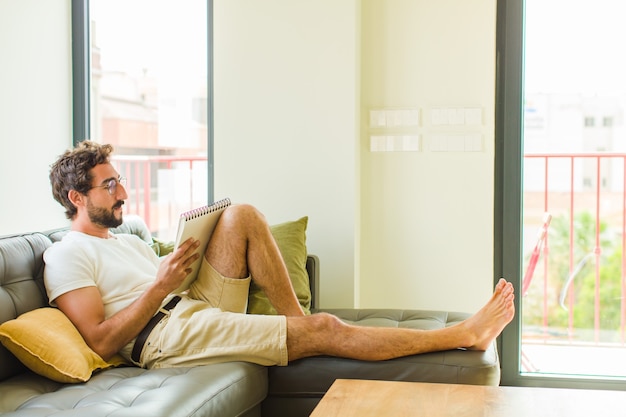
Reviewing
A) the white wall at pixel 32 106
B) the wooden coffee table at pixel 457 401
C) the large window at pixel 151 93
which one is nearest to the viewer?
the wooden coffee table at pixel 457 401

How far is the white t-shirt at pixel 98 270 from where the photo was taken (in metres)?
2.56

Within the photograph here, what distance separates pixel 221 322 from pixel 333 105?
4.56 feet

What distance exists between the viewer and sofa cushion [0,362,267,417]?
204 cm

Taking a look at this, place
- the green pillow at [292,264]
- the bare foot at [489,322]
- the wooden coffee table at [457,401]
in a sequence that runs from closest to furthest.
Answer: the wooden coffee table at [457,401]
the bare foot at [489,322]
the green pillow at [292,264]

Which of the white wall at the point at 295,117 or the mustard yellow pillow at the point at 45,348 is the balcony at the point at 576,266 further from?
the mustard yellow pillow at the point at 45,348

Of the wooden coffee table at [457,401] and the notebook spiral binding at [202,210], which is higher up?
the notebook spiral binding at [202,210]

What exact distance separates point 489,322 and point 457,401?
2.23ft

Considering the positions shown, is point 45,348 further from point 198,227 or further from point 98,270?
point 198,227

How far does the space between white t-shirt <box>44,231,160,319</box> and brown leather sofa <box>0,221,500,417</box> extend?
0.28 feet

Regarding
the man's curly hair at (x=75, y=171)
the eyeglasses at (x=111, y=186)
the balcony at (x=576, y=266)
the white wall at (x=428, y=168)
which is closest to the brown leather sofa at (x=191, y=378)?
the man's curly hair at (x=75, y=171)

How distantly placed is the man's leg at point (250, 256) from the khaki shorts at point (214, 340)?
0.78ft

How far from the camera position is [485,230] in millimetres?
3586

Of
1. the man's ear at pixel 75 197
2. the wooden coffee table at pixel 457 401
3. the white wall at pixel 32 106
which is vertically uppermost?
the white wall at pixel 32 106

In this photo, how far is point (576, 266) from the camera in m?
3.67
